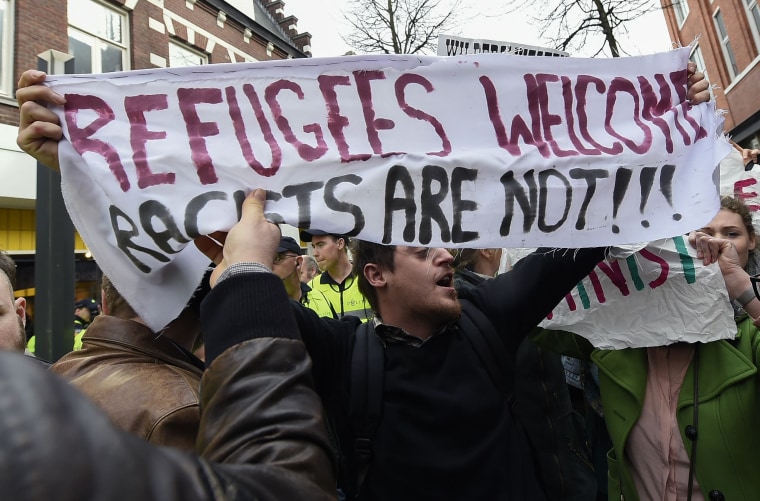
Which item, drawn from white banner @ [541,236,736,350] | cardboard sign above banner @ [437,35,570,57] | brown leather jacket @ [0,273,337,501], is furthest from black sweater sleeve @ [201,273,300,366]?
white banner @ [541,236,736,350]

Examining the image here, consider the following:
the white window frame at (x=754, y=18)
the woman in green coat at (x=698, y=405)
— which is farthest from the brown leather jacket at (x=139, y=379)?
the white window frame at (x=754, y=18)

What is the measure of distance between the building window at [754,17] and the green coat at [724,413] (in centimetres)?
1339

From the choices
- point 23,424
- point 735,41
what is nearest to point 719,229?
point 23,424

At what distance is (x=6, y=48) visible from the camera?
7.32 m

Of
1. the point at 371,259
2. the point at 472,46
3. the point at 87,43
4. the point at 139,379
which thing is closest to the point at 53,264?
the point at 139,379

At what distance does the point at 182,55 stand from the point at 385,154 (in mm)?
10801

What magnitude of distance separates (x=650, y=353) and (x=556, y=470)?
1.94ft

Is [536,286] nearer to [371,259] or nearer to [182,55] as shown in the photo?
[371,259]

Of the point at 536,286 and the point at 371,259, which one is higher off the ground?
the point at 371,259

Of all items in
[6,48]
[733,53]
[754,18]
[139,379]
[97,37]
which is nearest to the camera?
[139,379]

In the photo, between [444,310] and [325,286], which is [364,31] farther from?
[444,310]

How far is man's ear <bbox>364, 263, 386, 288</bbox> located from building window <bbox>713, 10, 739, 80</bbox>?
14984 mm

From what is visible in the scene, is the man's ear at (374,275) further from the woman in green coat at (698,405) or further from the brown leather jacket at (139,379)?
A: the woman in green coat at (698,405)

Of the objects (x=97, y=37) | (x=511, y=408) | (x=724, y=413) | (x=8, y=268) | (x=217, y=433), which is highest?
(x=97, y=37)
